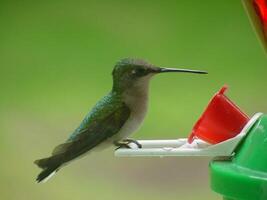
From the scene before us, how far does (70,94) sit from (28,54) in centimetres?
22

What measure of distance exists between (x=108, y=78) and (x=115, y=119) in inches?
46.7

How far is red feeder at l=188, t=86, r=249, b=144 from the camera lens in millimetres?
1143

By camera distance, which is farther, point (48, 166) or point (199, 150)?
point (48, 166)

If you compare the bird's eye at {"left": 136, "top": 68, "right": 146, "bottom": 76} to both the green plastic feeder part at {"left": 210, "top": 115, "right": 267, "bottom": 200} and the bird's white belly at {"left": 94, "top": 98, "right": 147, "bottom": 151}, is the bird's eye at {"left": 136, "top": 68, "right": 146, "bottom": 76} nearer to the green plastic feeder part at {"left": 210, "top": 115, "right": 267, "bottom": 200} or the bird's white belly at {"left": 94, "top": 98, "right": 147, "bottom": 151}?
the bird's white belly at {"left": 94, "top": 98, "right": 147, "bottom": 151}

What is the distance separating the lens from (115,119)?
4.55ft

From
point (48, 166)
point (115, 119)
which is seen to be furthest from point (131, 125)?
point (48, 166)

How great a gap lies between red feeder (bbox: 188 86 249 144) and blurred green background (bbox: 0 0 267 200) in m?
1.28

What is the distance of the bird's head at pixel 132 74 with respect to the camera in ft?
4.47

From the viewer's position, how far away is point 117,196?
254 centimetres

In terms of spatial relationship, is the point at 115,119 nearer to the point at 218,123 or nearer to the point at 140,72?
the point at 140,72

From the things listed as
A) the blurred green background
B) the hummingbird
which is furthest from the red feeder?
the blurred green background

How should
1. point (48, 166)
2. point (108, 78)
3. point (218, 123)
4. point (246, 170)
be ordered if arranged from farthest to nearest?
point (108, 78), point (48, 166), point (218, 123), point (246, 170)

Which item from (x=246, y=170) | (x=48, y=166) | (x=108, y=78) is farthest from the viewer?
(x=108, y=78)

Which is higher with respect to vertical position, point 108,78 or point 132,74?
point 132,74
